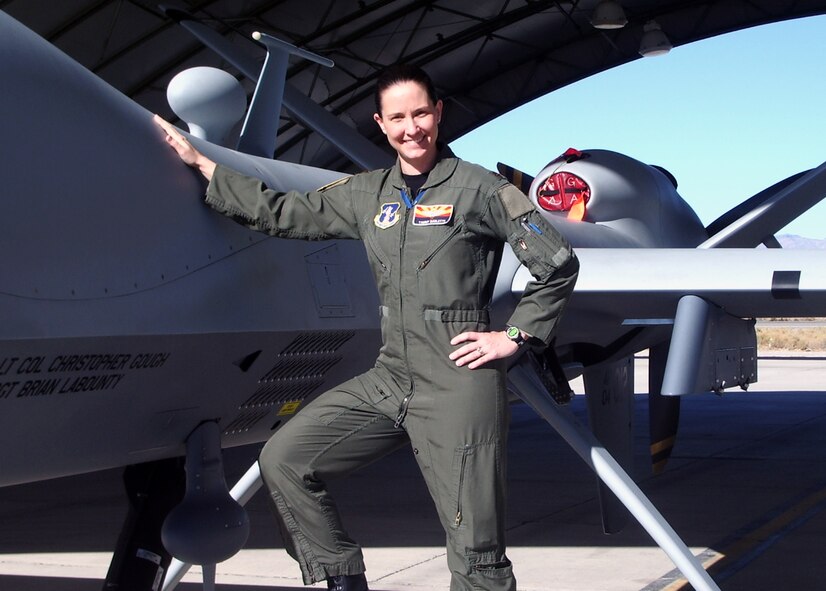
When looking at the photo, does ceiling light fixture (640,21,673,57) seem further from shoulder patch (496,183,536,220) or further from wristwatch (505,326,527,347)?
wristwatch (505,326,527,347)

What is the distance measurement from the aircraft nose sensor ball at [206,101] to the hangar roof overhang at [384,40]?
11.3 meters

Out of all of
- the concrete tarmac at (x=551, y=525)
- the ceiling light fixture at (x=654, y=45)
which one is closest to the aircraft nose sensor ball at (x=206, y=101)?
the concrete tarmac at (x=551, y=525)

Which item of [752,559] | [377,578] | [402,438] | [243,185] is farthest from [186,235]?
[752,559]

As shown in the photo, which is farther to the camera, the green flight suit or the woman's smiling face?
the woman's smiling face

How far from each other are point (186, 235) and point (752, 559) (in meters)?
4.84

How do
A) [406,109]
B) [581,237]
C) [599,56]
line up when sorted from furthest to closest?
[599,56]
[581,237]
[406,109]

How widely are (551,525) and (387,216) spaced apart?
5.52 m

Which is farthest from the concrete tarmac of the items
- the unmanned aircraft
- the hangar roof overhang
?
the hangar roof overhang

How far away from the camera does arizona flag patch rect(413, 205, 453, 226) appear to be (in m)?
2.90

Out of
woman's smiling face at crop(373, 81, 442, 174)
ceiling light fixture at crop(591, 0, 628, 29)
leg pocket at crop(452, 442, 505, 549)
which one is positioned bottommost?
leg pocket at crop(452, 442, 505, 549)

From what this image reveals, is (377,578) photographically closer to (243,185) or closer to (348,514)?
(348,514)

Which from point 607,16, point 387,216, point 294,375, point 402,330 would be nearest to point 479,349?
point 402,330

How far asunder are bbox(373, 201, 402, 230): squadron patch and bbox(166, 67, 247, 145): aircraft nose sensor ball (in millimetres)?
1198

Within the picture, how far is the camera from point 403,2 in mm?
18078
